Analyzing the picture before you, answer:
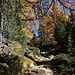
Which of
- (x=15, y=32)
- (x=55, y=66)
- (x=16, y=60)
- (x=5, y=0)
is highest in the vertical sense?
(x=5, y=0)

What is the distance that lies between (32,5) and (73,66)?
11.6 m

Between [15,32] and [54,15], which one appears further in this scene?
[15,32]

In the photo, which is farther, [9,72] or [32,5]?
[9,72]

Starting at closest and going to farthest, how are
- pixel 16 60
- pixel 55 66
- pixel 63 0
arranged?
pixel 63 0, pixel 16 60, pixel 55 66

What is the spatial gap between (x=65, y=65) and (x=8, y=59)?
14.6 ft

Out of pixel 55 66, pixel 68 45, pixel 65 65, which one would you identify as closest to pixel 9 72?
pixel 65 65

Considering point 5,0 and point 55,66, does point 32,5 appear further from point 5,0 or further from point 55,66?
point 55,66

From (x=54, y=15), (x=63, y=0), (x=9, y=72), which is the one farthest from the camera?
(x=9, y=72)

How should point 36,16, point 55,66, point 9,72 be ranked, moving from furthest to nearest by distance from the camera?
point 55,66, point 9,72, point 36,16

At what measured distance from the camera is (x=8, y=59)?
14117 mm

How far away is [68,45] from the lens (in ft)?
62.6

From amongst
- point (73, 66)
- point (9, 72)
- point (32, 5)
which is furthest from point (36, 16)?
point (73, 66)

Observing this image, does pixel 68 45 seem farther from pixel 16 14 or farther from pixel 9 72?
pixel 16 14

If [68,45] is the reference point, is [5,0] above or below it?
above
